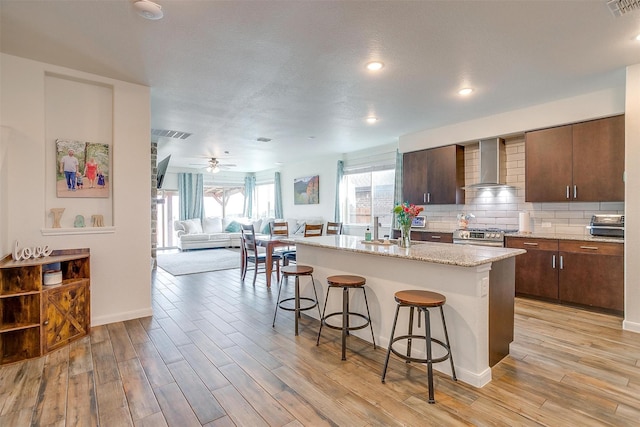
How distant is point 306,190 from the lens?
9.03m

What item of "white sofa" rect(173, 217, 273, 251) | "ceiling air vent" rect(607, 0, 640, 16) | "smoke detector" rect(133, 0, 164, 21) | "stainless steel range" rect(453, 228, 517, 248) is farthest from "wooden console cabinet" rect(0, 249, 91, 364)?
"white sofa" rect(173, 217, 273, 251)

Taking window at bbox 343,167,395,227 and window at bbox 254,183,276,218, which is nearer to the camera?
window at bbox 343,167,395,227

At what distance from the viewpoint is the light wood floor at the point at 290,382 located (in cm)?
193

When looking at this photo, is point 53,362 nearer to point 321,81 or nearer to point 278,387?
point 278,387

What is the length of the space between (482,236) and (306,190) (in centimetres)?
524

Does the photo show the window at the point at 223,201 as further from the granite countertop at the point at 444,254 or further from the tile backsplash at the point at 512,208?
the granite countertop at the point at 444,254

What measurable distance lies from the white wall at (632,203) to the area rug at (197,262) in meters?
6.12

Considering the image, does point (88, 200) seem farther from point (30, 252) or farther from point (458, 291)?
point (458, 291)

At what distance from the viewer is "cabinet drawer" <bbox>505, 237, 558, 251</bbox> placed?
4070mm

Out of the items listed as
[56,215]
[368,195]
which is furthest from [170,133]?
[368,195]

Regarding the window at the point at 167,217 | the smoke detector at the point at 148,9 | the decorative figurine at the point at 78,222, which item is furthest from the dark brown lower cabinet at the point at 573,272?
the window at the point at 167,217

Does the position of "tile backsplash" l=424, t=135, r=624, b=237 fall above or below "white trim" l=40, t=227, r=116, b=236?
above

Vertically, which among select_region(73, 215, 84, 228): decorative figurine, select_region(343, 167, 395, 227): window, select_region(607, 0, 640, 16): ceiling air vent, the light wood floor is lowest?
the light wood floor

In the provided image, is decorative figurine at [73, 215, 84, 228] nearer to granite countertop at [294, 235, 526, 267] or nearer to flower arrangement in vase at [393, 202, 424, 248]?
granite countertop at [294, 235, 526, 267]
